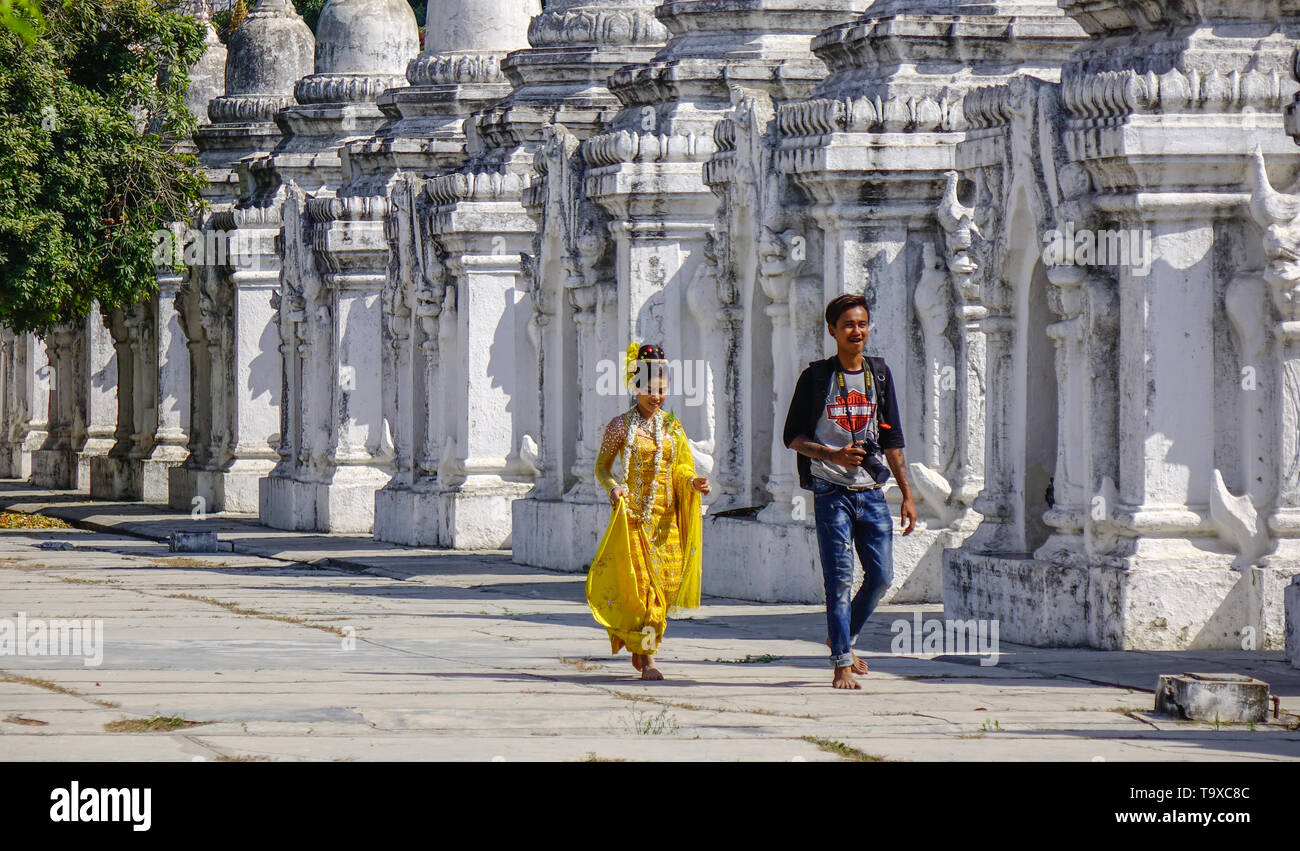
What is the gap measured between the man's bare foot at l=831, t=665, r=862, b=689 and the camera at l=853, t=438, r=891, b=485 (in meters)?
0.84

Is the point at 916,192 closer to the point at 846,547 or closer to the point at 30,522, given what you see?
the point at 846,547

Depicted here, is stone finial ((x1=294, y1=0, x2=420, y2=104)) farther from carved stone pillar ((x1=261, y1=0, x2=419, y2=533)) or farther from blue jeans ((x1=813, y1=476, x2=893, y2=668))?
blue jeans ((x1=813, y1=476, x2=893, y2=668))

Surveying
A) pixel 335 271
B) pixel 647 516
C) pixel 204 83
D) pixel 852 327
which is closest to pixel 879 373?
pixel 852 327

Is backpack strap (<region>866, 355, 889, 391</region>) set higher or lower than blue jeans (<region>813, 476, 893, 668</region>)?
higher

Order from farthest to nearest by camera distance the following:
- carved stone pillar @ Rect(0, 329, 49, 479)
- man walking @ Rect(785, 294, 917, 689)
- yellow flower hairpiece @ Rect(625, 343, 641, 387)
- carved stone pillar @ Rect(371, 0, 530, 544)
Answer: carved stone pillar @ Rect(0, 329, 49, 479) → carved stone pillar @ Rect(371, 0, 530, 544) → yellow flower hairpiece @ Rect(625, 343, 641, 387) → man walking @ Rect(785, 294, 917, 689)

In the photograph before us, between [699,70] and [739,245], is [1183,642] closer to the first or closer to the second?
[739,245]

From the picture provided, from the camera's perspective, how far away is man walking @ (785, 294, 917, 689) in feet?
34.2

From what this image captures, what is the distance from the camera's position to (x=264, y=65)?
29.7m

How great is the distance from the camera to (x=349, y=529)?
2444 cm

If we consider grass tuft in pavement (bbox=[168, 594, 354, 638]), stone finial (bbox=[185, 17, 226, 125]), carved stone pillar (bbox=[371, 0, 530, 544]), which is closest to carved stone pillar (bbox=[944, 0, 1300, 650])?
grass tuft in pavement (bbox=[168, 594, 354, 638])

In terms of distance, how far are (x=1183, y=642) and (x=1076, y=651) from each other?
0.53m

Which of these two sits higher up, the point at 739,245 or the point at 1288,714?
the point at 739,245

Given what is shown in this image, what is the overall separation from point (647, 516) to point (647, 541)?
4.9 inches

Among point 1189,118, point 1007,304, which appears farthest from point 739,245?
point 1189,118
